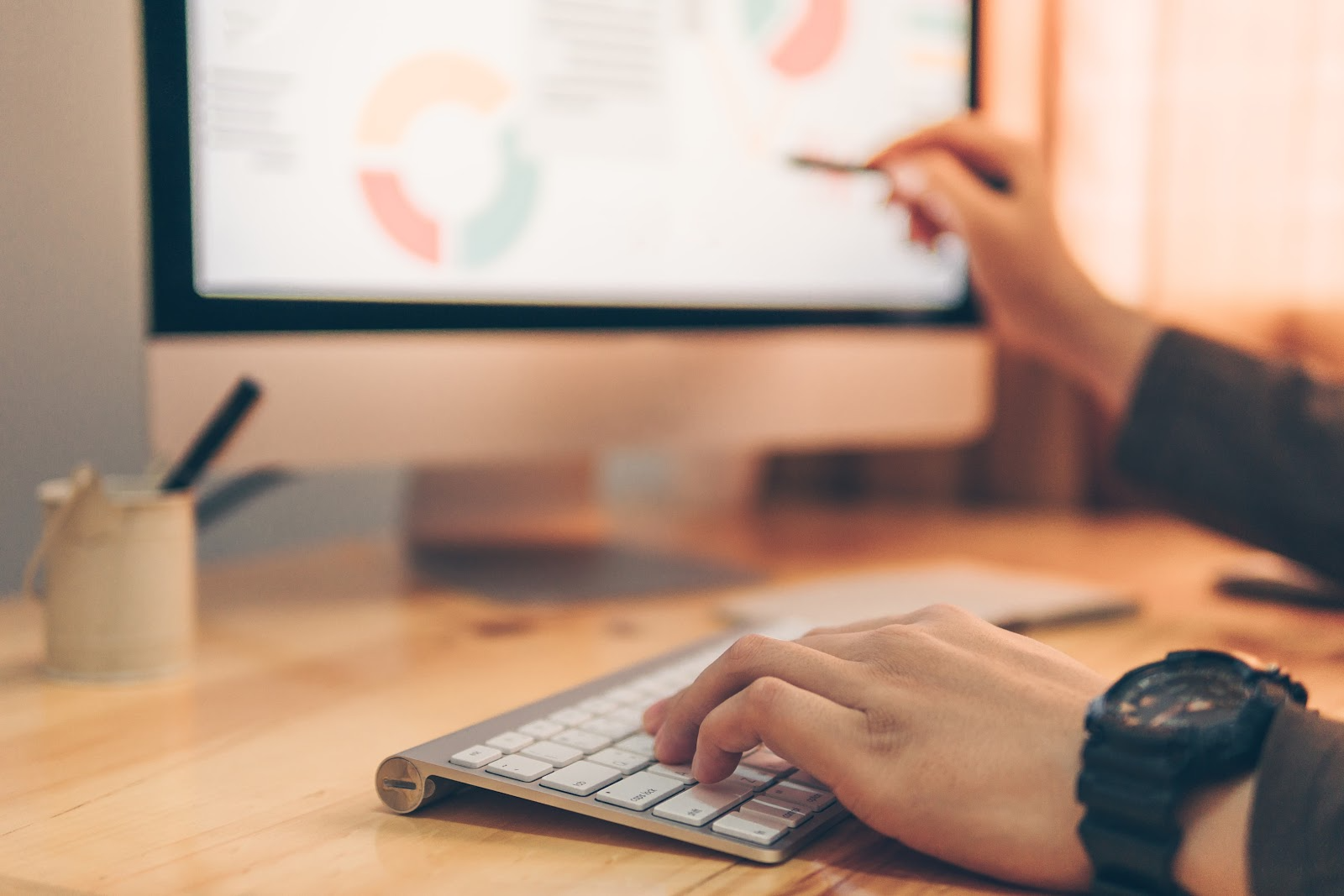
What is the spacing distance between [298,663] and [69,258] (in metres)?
0.42

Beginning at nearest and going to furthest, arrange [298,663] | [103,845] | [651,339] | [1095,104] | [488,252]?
[103,845] → [298,663] → [488,252] → [651,339] → [1095,104]

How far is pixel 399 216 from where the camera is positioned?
708mm

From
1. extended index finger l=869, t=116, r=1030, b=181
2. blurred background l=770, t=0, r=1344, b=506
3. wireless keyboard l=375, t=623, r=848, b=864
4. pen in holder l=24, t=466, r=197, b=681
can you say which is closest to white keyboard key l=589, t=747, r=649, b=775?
wireless keyboard l=375, t=623, r=848, b=864

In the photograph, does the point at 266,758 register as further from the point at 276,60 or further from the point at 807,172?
the point at 807,172

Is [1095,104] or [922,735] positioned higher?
[1095,104]

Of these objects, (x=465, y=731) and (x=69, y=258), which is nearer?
(x=465, y=731)

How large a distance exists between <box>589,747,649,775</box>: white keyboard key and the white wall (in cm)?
49

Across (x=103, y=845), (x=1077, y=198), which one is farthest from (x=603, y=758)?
(x=1077, y=198)

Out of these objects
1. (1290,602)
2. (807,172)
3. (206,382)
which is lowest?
(1290,602)

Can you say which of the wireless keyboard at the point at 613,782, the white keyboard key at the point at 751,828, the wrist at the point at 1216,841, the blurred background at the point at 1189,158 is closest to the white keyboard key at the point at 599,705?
the wireless keyboard at the point at 613,782

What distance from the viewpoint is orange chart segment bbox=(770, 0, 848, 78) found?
0.87m

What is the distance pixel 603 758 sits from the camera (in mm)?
425

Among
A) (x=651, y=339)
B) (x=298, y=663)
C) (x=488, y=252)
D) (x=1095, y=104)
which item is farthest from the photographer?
A: (x=1095, y=104)

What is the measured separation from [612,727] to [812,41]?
612 mm
